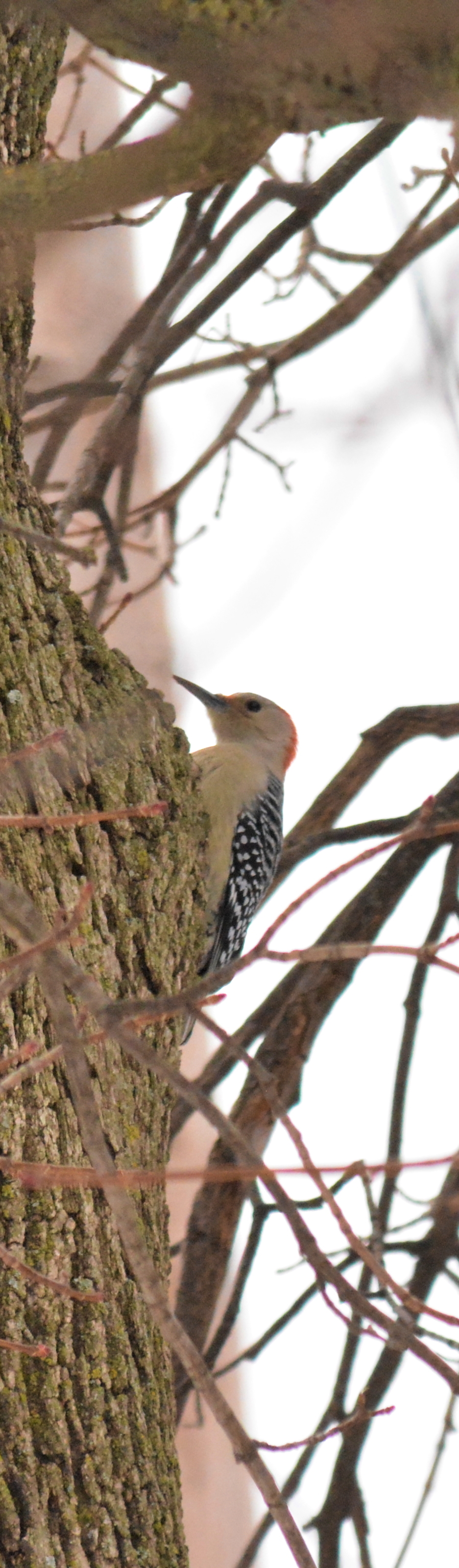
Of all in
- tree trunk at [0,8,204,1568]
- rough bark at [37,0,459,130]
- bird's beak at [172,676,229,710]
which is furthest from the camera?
bird's beak at [172,676,229,710]

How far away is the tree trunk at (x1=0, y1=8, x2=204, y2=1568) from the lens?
6.20ft

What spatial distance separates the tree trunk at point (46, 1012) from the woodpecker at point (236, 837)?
56 cm

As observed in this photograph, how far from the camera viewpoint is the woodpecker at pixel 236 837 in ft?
11.1

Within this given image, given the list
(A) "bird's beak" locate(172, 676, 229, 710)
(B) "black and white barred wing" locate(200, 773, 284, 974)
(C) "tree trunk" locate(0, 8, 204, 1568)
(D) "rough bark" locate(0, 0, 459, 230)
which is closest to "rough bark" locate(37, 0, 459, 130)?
(D) "rough bark" locate(0, 0, 459, 230)

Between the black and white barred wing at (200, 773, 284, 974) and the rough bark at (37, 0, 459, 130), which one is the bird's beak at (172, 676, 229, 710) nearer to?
the black and white barred wing at (200, 773, 284, 974)

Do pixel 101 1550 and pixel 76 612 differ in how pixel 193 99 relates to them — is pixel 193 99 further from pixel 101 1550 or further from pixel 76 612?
pixel 101 1550

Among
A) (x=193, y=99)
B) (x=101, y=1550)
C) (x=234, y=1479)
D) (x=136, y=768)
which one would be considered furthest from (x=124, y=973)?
(x=234, y=1479)

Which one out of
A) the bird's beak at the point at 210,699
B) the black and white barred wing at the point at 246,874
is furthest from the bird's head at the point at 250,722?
the black and white barred wing at the point at 246,874

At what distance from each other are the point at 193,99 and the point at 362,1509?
274cm

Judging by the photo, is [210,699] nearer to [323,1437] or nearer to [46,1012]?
[46,1012]

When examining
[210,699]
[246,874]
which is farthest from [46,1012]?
[210,699]

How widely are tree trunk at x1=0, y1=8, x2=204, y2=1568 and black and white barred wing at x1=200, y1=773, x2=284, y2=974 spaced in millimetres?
607

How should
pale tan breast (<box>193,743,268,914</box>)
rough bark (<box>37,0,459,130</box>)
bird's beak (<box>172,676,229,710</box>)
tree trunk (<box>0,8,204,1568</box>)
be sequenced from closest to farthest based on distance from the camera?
rough bark (<box>37,0,459,130</box>), tree trunk (<box>0,8,204,1568</box>), pale tan breast (<box>193,743,268,914</box>), bird's beak (<box>172,676,229,710</box>)

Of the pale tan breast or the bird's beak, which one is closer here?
the pale tan breast
